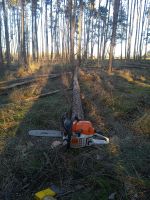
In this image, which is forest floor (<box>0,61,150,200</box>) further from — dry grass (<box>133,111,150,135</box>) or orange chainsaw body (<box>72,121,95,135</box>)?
orange chainsaw body (<box>72,121,95,135</box>)

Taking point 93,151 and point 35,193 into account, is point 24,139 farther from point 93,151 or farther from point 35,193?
point 35,193

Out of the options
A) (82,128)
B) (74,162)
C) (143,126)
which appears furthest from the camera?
(143,126)

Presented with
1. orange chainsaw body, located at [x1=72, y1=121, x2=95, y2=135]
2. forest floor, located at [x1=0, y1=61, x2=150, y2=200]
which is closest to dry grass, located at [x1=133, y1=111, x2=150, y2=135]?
forest floor, located at [x1=0, y1=61, x2=150, y2=200]

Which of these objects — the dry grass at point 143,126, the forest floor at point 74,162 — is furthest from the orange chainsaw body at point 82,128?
the dry grass at point 143,126

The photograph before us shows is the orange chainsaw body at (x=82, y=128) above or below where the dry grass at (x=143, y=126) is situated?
above

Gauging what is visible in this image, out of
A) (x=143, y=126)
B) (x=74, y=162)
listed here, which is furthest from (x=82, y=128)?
(x=143, y=126)

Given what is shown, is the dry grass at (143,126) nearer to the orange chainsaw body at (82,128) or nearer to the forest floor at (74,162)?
the forest floor at (74,162)

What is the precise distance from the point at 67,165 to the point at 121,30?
52.4 meters

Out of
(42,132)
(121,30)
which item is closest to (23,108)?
(42,132)

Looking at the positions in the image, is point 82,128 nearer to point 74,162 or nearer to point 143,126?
point 74,162

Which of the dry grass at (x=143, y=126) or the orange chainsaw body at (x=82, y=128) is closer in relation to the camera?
the orange chainsaw body at (x=82, y=128)

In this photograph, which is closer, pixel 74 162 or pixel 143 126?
pixel 74 162

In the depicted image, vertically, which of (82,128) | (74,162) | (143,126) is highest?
(82,128)

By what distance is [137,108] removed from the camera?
8.21 metres
